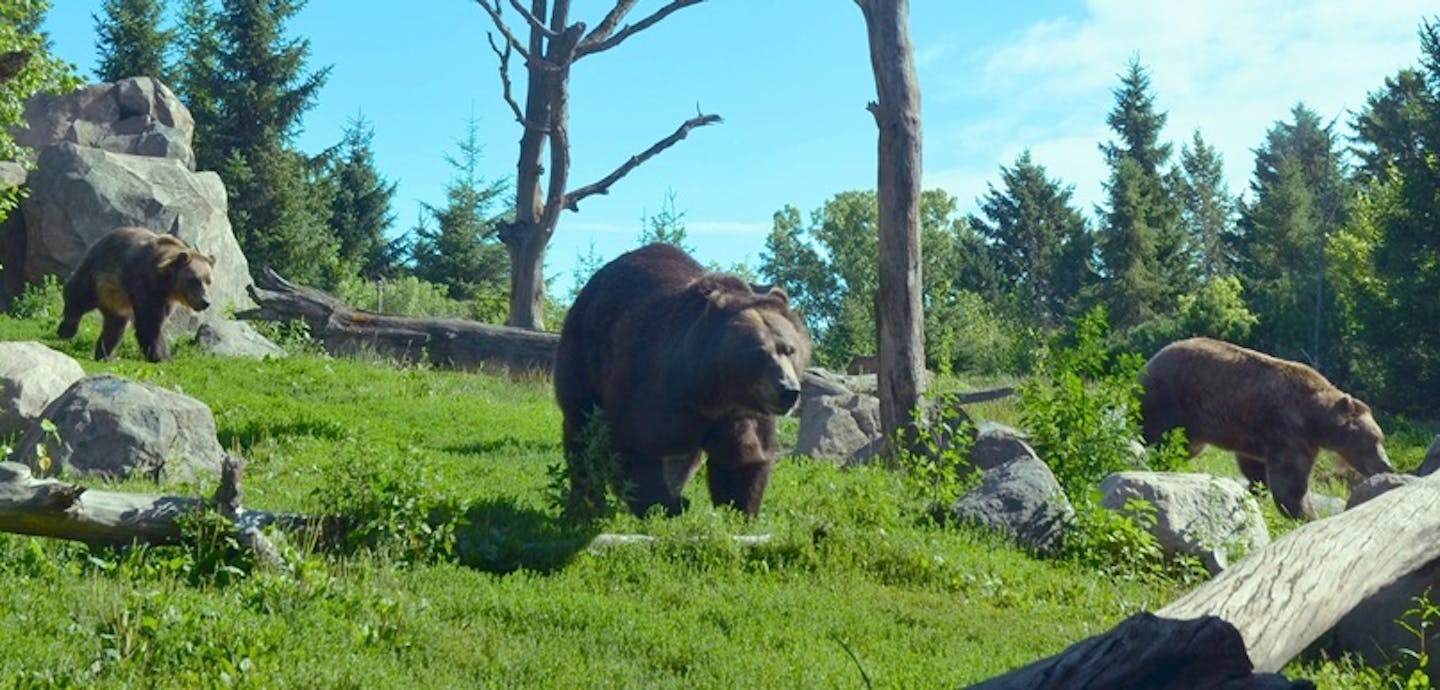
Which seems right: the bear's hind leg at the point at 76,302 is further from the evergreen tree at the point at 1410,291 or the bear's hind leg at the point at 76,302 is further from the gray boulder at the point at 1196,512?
the evergreen tree at the point at 1410,291

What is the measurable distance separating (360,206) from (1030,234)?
34.1m

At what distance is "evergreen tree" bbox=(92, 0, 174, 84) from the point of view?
1538 inches

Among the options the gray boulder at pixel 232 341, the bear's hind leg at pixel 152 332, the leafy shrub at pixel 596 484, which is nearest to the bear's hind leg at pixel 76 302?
the bear's hind leg at pixel 152 332

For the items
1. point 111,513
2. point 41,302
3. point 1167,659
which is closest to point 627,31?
point 41,302

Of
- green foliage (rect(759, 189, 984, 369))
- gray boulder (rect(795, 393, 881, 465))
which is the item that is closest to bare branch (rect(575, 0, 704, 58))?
gray boulder (rect(795, 393, 881, 465))

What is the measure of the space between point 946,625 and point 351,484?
3.24 meters

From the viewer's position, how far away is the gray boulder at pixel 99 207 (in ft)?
80.0

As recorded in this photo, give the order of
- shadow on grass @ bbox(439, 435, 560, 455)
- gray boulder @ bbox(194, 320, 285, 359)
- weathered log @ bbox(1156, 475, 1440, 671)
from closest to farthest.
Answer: weathered log @ bbox(1156, 475, 1440, 671) < shadow on grass @ bbox(439, 435, 560, 455) < gray boulder @ bbox(194, 320, 285, 359)

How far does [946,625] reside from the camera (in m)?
7.22

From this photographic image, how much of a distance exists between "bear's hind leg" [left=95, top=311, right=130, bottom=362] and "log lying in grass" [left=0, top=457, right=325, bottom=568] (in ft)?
37.2

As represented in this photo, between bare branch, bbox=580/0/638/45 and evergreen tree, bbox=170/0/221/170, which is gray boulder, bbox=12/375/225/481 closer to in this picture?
bare branch, bbox=580/0/638/45

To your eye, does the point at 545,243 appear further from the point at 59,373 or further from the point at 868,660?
the point at 868,660

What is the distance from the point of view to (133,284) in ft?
58.3

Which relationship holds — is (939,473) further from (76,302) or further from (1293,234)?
(1293,234)
